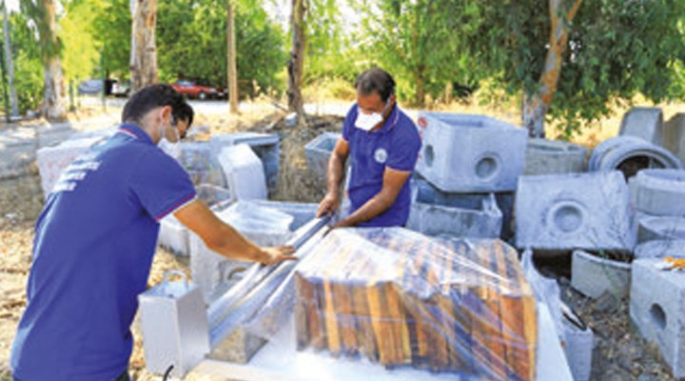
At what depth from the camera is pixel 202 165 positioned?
6.33 m

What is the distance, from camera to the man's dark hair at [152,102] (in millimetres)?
2078

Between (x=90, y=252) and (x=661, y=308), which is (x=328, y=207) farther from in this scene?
(x=661, y=308)

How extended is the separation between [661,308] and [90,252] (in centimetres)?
371

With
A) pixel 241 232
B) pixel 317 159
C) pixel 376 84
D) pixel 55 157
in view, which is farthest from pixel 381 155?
pixel 55 157

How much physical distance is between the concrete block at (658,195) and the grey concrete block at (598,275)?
1.03m

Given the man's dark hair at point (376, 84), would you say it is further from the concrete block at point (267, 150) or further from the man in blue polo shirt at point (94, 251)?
the concrete block at point (267, 150)

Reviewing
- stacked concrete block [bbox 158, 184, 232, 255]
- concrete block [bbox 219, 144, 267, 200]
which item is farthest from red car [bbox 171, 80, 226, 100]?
concrete block [bbox 219, 144, 267, 200]

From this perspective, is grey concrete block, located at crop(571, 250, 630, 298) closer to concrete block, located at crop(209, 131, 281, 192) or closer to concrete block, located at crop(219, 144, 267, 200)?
concrete block, located at crop(219, 144, 267, 200)

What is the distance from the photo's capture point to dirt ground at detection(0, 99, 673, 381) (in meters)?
3.85

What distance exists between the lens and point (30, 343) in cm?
190

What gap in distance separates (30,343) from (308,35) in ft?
28.2

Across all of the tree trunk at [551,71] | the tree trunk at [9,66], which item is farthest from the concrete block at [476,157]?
the tree trunk at [9,66]

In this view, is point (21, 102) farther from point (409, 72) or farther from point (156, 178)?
point (156, 178)

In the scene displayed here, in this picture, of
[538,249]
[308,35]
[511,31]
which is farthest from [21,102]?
[538,249]
